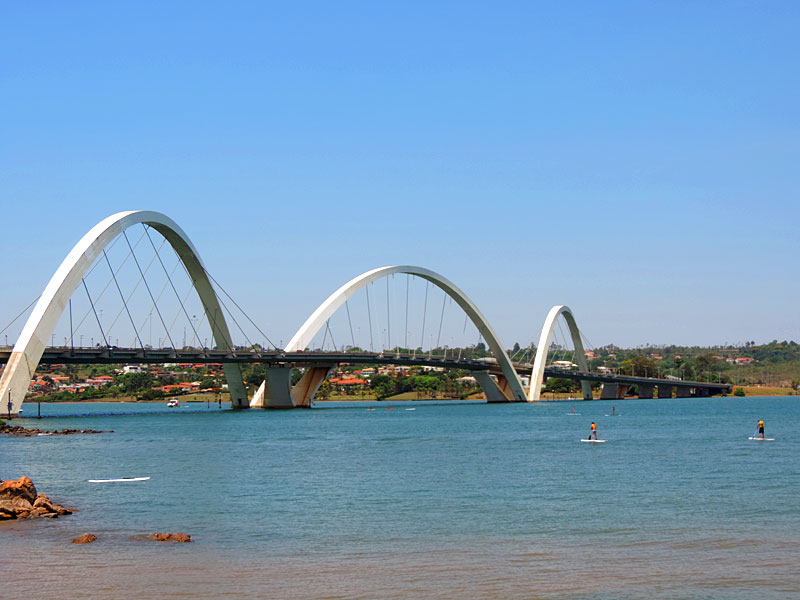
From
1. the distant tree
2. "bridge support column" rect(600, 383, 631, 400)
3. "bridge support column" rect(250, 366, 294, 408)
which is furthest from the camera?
the distant tree

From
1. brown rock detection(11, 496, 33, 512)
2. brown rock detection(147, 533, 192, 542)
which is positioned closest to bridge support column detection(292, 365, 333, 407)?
brown rock detection(11, 496, 33, 512)

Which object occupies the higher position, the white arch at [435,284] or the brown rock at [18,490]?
the white arch at [435,284]

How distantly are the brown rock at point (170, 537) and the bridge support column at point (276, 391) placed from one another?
230ft

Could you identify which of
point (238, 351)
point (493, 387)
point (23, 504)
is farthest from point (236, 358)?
point (23, 504)

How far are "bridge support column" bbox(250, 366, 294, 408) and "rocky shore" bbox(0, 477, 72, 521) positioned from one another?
217ft

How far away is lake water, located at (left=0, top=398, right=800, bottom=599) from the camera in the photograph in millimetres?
17141

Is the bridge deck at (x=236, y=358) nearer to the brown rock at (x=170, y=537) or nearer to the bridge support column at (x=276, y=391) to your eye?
the bridge support column at (x=276, y=391)

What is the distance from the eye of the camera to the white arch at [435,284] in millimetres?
94562

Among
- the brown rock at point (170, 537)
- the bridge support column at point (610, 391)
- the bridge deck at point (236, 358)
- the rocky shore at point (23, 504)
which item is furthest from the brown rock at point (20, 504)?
the bridge support column at point (610, 391)

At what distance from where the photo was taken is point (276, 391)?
94.6 m

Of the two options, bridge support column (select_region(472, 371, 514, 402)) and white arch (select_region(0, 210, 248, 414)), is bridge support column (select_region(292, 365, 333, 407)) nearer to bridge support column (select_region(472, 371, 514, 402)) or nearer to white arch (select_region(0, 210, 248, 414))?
white arch (select_region(0, 210, 248, 414))

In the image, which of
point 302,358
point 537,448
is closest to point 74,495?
point 537,448

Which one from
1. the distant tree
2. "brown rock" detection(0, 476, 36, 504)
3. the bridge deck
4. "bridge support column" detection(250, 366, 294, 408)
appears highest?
the bridge deck

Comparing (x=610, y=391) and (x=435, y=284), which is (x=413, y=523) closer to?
(x=435, y=284)
